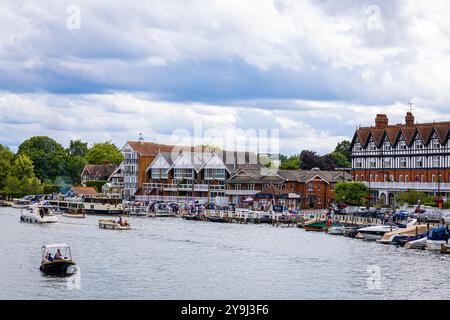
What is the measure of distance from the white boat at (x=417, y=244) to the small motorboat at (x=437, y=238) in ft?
3.34

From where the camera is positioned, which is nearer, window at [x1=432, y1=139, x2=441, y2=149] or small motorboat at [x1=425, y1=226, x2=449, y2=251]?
small motorboat at [x1=425, y1=226, x2=449, y2=251]

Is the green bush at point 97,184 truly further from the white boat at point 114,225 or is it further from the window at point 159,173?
the white boat at point 114,225

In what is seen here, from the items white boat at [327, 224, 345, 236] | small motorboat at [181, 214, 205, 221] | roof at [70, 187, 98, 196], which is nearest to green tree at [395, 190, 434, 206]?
white boat at [327, 224, 345, 236]

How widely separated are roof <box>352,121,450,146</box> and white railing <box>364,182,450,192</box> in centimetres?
508

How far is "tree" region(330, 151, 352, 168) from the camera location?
524 ft

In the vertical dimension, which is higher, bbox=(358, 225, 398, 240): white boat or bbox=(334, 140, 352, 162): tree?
bbox=(334, 140, 352, 162): tree

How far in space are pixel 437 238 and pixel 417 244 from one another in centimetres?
243

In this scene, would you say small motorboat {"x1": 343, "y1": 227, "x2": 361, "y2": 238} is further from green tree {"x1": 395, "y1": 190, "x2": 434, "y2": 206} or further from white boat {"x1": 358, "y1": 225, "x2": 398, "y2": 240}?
green tree {"x1": 395, "y1": 190, "x2": 434, "y2": 206}

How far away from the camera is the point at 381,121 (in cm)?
11575

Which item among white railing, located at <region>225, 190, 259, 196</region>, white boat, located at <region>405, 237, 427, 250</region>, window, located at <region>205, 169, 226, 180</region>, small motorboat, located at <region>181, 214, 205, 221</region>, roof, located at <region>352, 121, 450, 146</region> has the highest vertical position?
roof, located at <region>352, 121, 450, 146</region>

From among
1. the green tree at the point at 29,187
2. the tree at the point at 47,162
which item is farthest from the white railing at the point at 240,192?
the tree at the point at 47,162

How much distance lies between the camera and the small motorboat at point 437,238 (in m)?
70.1

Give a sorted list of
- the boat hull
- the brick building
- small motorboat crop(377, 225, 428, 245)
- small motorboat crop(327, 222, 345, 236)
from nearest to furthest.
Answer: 1. the boat hull
2. small motorboat crop(377, 225, 428, 245)
3. small motorboat crop(327, 222, 345, 236)
4. the brick building

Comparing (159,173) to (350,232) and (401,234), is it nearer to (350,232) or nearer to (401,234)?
(350,232)
